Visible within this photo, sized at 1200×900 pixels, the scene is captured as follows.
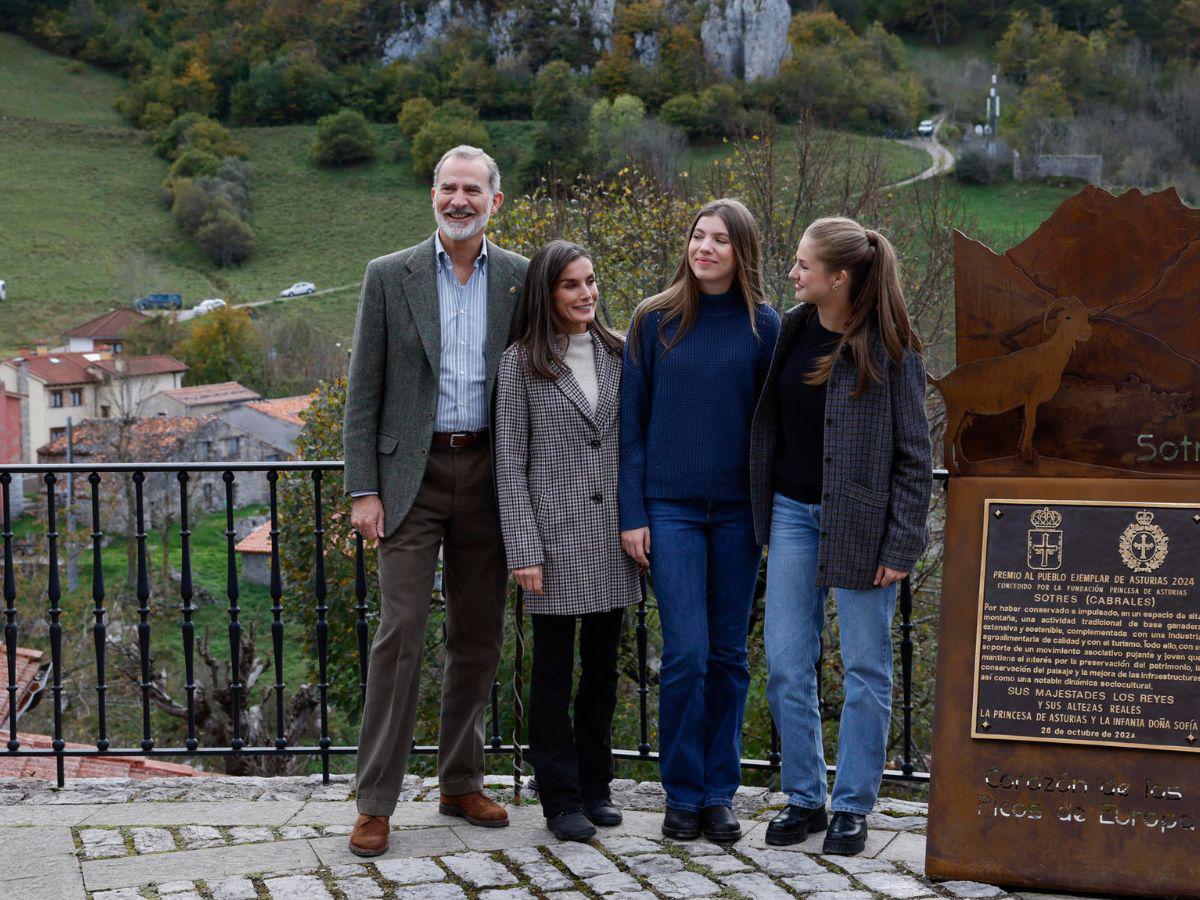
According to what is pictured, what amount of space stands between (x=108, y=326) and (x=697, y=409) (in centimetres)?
5409

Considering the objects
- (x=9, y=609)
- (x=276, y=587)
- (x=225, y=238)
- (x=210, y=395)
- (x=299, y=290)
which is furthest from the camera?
(x=225, y=238)

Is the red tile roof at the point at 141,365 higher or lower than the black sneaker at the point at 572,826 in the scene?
lower

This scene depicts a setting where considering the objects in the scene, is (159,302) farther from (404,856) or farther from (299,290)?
(404,856)

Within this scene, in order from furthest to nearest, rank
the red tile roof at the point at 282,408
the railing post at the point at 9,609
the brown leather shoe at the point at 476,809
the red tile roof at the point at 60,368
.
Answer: the red tile roof at the point at 60,368 < the red tile roof at the point at 282,408 < the railing post at the point at 9,609 < the brown leather shoe at the point at 476,809

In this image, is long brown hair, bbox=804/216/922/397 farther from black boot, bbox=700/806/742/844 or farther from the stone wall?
the stone wall

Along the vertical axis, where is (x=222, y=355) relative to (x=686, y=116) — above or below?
below

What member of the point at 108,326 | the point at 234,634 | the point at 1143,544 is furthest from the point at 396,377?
the point at 108,326

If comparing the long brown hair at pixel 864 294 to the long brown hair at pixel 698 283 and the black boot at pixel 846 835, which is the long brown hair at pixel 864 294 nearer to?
the long brown hair at pixel 698 283

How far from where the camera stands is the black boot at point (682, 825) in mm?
3939

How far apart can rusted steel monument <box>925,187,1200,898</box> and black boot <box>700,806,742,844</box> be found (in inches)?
23.6

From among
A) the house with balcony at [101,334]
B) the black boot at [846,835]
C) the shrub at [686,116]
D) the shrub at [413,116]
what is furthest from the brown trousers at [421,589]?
the shrub at [413,116]

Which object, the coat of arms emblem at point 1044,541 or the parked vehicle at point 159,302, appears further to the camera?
the parked vehicle at point 159,302

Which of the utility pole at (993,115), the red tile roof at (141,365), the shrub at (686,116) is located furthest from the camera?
the shrub at (686,116)

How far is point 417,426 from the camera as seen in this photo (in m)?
3.82
